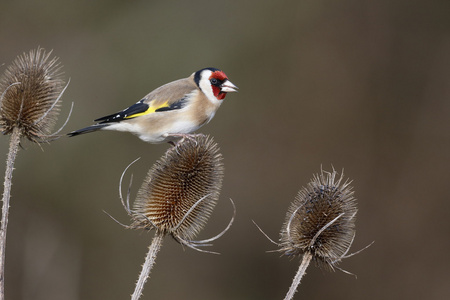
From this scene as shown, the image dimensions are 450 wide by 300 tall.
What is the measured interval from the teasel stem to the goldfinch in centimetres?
133

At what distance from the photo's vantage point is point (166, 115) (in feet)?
21.6

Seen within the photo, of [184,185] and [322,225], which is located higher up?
[322,225]

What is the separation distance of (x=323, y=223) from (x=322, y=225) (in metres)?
0.02

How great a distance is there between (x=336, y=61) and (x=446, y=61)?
2.24m

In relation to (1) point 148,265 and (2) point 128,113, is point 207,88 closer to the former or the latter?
(2) point 128,113

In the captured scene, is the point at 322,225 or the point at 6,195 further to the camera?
the point at 322,225

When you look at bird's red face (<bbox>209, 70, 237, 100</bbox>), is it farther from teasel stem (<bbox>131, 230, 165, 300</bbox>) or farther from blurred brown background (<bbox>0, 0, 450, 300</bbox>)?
blurred brown background (<bbox>0, 0, 450, 300</bbox>)

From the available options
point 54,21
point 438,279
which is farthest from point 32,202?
point 438,279

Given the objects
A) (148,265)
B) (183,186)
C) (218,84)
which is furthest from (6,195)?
(218,84)

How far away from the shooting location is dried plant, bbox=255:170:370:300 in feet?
17.8

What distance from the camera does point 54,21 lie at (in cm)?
1392

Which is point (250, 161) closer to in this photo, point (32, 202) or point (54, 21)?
point (32, 202)

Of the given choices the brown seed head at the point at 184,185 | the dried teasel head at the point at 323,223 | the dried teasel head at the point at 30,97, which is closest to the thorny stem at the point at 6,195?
the dried teasel head at the point at 30,97

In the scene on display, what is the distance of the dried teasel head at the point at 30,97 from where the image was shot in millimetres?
5586
